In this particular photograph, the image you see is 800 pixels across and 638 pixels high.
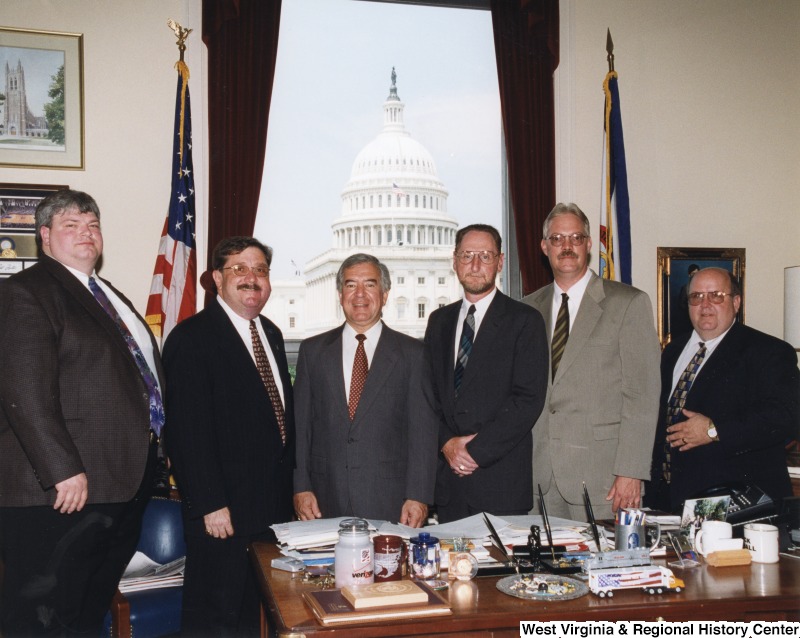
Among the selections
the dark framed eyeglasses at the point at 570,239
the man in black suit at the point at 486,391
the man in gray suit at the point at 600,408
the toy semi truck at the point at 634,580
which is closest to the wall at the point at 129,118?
the man in black suit at the point at 486,391

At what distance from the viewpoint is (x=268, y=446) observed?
2805mm

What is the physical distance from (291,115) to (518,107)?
143cm

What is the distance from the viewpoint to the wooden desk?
168 cm

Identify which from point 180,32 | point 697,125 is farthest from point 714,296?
point 180,32

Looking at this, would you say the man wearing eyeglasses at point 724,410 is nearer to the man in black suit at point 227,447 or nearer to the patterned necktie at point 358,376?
the patterned necktie at point 358,376

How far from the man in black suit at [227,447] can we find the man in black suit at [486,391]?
650 mm

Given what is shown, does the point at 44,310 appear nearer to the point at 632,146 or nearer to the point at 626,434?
the point at 626,434

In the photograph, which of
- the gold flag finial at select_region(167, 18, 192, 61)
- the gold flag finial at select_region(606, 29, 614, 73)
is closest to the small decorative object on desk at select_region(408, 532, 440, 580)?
the gold flag finial at select_region(167, 18, 192, 61)

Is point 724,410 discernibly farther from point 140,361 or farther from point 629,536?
point 140,361

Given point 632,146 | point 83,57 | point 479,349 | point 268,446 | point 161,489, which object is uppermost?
point 83,57

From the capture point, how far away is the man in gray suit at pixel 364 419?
2.78 meters

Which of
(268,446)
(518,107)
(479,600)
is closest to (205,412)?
(268,446)

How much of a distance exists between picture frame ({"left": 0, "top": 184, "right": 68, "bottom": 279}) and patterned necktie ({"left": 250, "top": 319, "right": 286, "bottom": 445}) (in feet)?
5.70

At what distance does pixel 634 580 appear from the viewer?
1.86m
